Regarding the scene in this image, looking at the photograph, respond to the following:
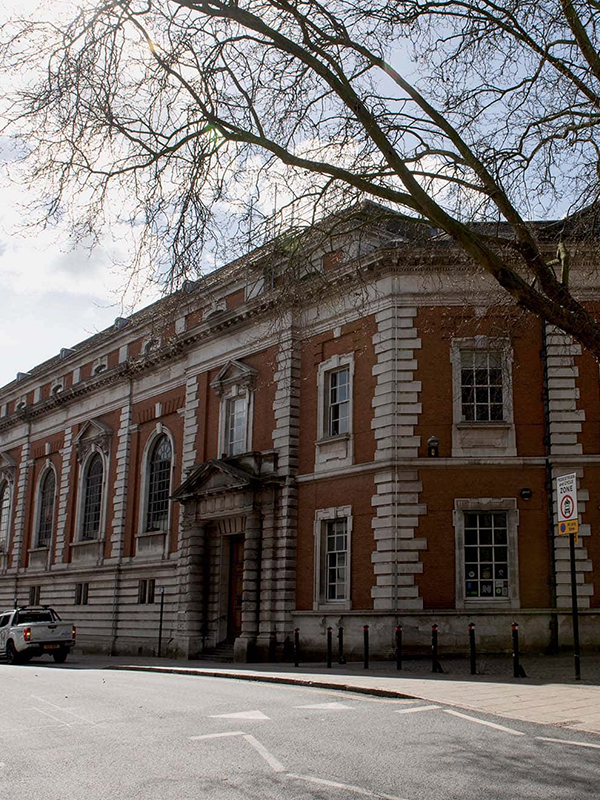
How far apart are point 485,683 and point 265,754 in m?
7.27

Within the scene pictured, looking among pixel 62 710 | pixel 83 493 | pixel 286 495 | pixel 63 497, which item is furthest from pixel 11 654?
pixel 62 710

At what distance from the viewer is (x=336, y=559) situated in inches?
951

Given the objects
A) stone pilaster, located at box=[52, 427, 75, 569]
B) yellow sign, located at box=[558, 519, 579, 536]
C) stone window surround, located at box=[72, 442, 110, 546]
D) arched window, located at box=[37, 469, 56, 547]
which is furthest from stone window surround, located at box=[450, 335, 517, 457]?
arched window, located at box=[37, 469, 56, 547]

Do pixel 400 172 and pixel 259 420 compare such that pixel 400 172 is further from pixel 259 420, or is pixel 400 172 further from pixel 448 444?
pixel 259 420

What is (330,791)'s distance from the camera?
6992mm

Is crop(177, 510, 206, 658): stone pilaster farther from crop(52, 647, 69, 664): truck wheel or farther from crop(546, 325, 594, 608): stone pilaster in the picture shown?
crop(546, 325, 594, 608): stone pilaster

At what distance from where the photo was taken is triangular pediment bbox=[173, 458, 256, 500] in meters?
26.2

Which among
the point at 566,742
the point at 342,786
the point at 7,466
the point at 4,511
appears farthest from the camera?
the point at 4,511

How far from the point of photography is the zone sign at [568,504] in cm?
1451

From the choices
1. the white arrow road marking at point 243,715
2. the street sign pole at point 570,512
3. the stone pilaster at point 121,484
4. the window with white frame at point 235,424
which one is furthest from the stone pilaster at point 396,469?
the stone pilaster at point 121,484

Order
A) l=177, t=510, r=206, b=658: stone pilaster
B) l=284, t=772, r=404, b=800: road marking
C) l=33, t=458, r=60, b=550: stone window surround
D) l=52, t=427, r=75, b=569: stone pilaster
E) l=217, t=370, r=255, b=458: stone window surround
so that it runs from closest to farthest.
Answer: l=284, t=772, r=404, b=800: road marking, l=177, t=510, r=206, b=658: stone pilaster, l=217, t=370, r=255, b=458: stone window surround, l=52, t=427, r=75, b=569: stone pilaster, l=33, t=458, r=60, b=550: stone window surround

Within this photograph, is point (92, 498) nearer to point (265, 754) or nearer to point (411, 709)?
point (411, 709)

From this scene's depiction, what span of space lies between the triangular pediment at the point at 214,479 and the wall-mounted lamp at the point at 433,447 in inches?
235

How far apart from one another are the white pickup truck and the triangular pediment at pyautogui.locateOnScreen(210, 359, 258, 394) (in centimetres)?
900
